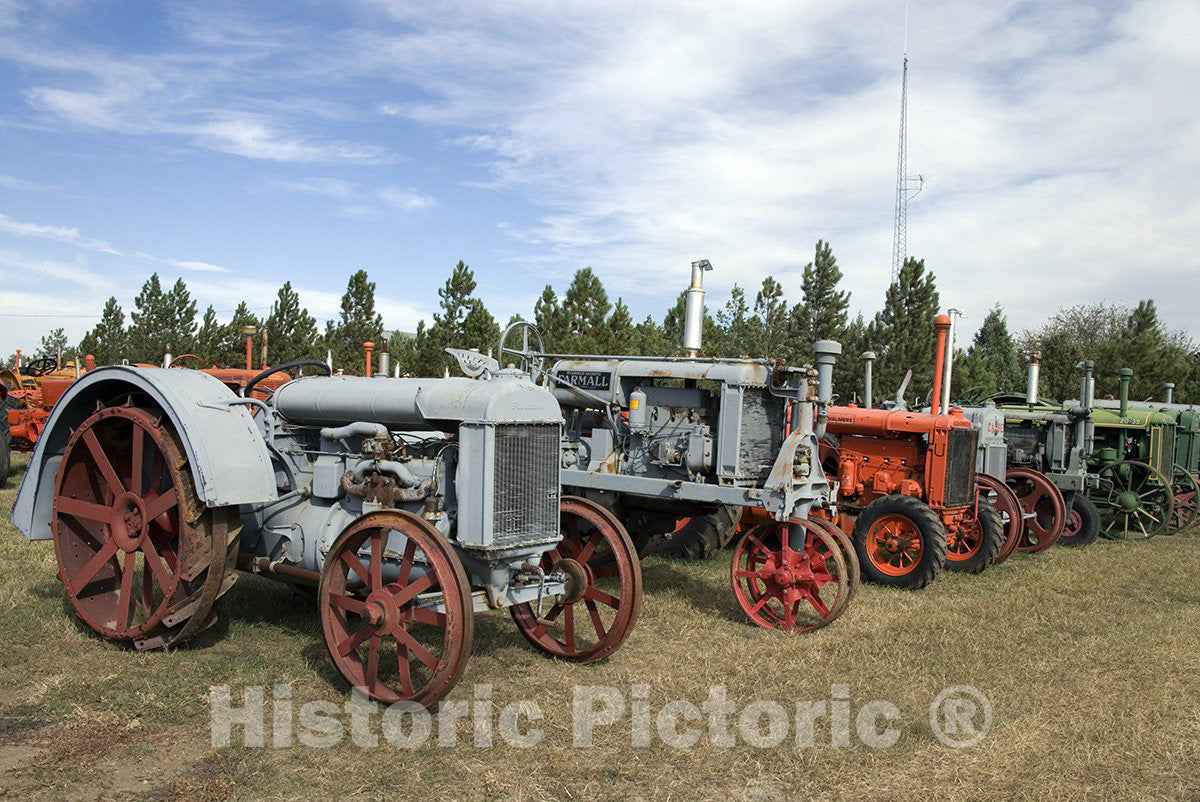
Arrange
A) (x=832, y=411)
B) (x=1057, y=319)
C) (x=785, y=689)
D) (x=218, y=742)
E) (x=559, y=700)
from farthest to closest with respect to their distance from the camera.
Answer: (x=1057, y=319)
(x=832, y=411)
(x=785, y=689)
(x=559, y=700)
(x=218, y=742)

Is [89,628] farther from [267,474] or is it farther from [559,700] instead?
[559,700]

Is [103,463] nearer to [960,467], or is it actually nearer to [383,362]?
[383,362]

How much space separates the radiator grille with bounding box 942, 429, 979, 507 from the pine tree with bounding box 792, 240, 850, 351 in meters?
17.4

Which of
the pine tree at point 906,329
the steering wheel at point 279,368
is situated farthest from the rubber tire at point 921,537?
the pine tree at point 906,329

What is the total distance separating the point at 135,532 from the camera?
4734 millimetres

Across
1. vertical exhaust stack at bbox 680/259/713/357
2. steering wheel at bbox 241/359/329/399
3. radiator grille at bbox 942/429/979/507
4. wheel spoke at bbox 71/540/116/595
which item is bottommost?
wheel spoke at bbox 71/540/116/595

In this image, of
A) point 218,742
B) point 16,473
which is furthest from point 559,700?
point 16,473

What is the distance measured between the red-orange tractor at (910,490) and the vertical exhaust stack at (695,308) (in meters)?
1.87

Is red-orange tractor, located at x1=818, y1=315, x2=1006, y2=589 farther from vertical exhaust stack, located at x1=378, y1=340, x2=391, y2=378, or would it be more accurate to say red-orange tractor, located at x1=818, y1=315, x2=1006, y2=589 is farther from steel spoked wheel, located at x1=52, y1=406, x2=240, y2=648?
steel spoked wheel, located at x1=52, y1=406, x2=240, y2=648

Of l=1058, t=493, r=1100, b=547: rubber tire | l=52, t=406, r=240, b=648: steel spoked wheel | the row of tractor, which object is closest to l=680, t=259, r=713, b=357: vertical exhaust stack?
the row of tractor

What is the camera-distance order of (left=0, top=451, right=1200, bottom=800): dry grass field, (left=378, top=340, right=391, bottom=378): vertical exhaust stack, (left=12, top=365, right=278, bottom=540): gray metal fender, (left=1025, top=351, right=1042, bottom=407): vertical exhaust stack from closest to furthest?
(left=0, top=451, right=1200, bottom=800): dry grass field, (left=12, top=365, right=278, bottom=540): gray metal fender, (left=378, top=340, right=391, bottom=378): vertical exhaust stack, (left=1025, top=351, right=1042, bottom=407): vertical exhaust stack

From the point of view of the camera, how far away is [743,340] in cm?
2558

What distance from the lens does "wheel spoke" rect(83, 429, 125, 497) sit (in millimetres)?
4766

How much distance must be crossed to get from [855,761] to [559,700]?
130cm
